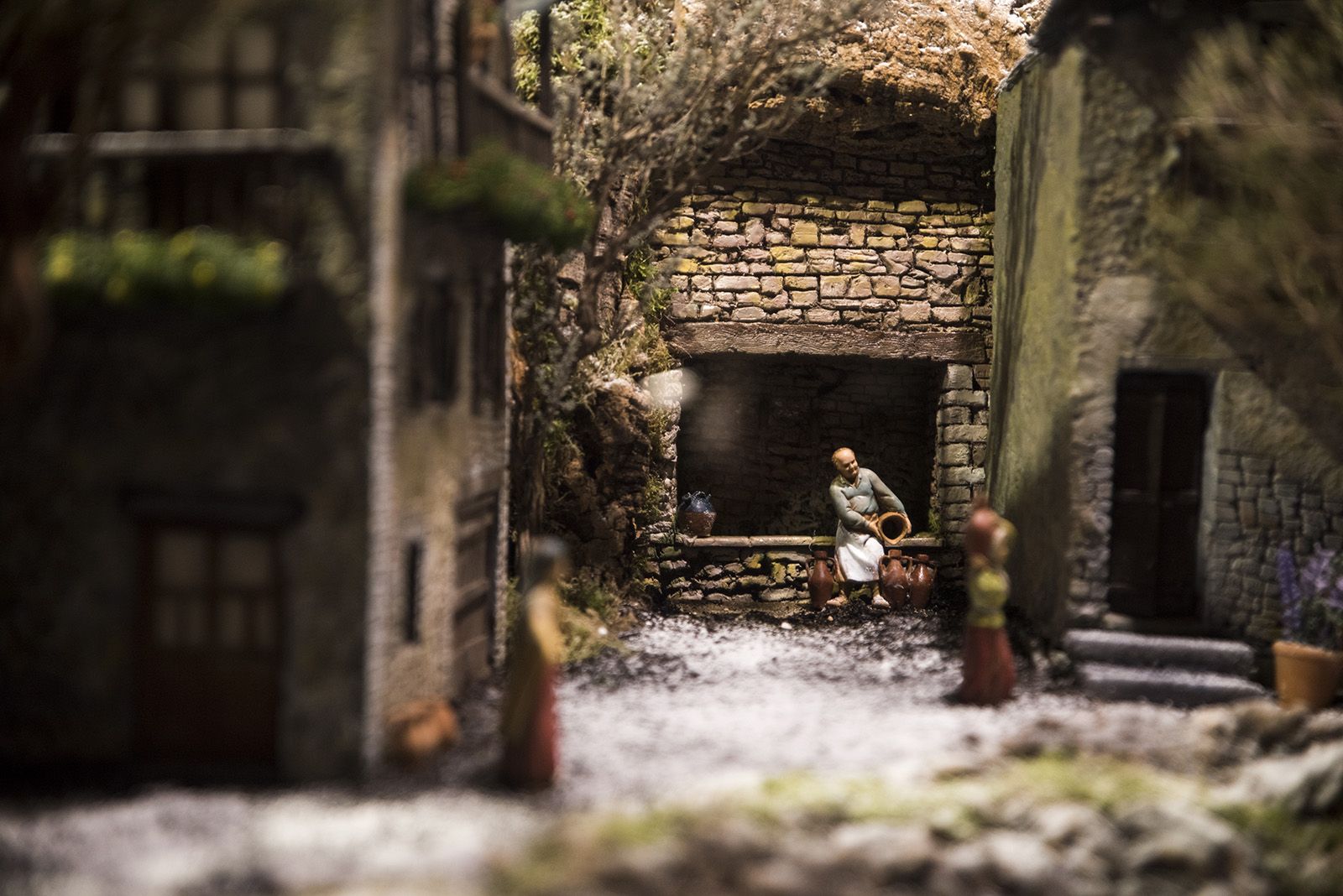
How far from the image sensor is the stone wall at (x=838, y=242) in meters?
11.6

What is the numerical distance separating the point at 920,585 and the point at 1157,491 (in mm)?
3022

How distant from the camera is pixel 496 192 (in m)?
6.66

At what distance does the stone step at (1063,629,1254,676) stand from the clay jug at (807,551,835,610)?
9.75ft

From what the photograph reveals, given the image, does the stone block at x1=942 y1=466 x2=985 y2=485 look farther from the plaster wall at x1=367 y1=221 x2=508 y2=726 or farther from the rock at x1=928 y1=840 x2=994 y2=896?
the rock at x1=928 y1=840 x2=994 y2=896

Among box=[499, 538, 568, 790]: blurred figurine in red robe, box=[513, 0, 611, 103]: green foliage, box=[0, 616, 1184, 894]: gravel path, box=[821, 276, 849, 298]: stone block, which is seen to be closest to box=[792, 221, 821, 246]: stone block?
box=[821, 276, 849, 298]: stone block

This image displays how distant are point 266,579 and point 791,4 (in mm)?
6972

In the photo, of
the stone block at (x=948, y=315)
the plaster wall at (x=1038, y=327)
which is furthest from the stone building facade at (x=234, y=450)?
the stone block at (x=948, y=315)

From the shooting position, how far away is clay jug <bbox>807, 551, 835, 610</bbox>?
37.2 ft

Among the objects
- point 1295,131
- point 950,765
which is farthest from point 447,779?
point 1295,131

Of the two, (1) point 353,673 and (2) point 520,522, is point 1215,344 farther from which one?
(1) point 353,673

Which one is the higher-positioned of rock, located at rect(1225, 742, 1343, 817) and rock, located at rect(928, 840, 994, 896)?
rock, located at rect(1225, 742, 1343, 817)

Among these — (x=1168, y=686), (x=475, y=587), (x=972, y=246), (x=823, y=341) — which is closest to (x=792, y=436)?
(x=823, y=341)

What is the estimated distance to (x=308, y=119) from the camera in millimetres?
6215

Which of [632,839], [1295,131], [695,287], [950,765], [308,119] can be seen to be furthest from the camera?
[695,287]
